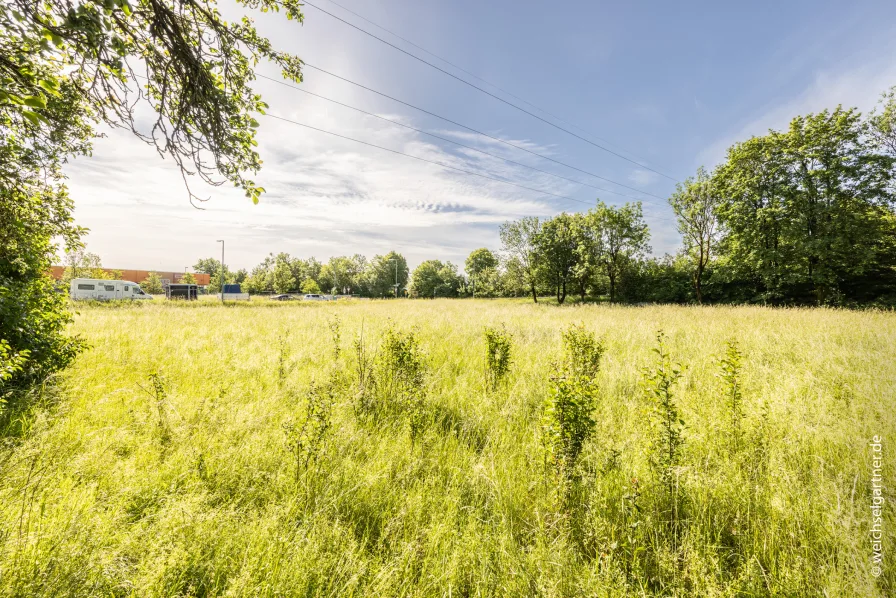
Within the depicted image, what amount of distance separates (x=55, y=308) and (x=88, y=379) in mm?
1298

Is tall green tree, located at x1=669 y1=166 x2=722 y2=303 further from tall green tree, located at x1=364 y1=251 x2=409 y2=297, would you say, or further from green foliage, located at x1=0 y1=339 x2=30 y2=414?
tall green tree, located at x1=364 y1=251 x2=409 y2=297

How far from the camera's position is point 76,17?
204 cm

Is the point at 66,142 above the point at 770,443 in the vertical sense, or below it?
above

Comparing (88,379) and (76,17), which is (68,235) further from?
(76,17)

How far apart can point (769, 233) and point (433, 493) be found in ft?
98.5

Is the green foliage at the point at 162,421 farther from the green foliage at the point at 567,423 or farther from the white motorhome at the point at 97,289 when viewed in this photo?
the white motorhome at the point at 97,289

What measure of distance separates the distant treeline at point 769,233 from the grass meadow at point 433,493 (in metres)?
21.9

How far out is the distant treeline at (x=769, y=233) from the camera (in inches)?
716

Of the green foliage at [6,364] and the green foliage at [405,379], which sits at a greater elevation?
the green foliage at [6,364]

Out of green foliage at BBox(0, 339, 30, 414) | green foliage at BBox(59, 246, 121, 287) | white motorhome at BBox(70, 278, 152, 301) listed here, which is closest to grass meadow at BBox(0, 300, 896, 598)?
green foliage at BBox(0, 339, 30, 414)

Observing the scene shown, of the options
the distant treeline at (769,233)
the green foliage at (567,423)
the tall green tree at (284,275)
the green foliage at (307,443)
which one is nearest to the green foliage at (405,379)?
the green foliage at (307,443)

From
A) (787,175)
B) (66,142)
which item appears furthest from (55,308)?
(787,175)

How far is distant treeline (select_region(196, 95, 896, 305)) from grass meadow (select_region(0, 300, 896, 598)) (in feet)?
72.0

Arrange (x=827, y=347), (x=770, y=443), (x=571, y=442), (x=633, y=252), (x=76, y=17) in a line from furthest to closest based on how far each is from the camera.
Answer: (x=633, y=252) < (x=827, y=347) < (x=770, y=443) < (x=571, y=442) < (x=76, y=17)
